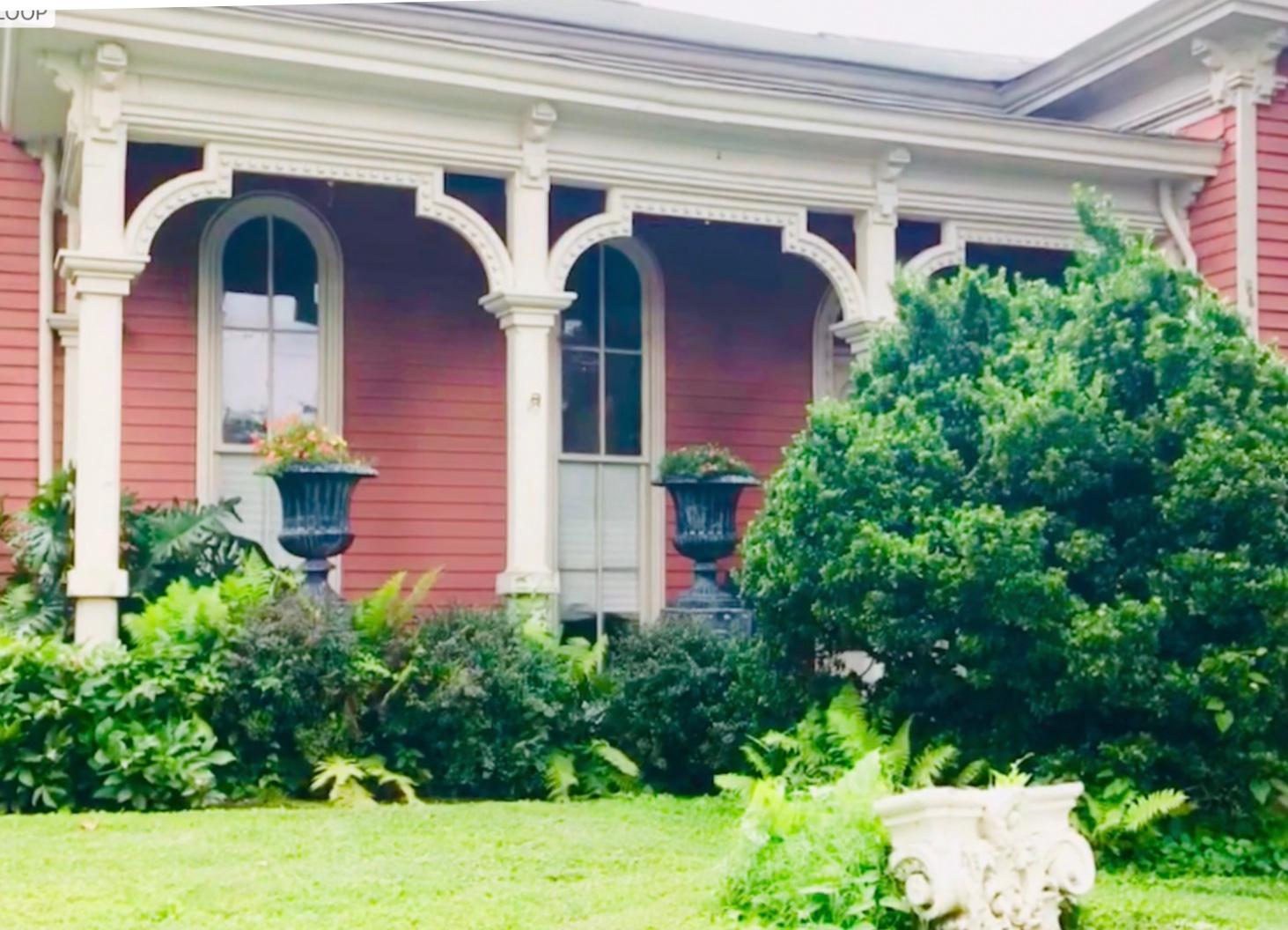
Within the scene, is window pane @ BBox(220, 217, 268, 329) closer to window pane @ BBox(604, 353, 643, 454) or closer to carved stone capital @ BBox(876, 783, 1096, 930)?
window pane @ BBox(604, 353, 643, 454)

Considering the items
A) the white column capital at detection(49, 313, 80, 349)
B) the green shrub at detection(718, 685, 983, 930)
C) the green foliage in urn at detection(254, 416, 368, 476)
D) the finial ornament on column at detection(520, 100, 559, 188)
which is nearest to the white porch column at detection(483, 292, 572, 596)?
the finial ornament on column at detection(520, 100, 559, 188)

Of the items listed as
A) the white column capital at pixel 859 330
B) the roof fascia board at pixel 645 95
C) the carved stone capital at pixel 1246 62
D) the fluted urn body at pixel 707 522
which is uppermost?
the carved stone capital at pixel 1246 62

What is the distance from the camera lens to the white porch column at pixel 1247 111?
1304cm

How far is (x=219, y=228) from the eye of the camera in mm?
12445

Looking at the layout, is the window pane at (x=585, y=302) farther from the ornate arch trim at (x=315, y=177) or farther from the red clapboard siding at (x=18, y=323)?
the red clapboard siding at (x=18, y=323)

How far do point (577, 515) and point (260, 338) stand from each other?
9.21ft

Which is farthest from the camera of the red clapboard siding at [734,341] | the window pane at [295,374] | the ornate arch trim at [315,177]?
the red clapboard siding at [734,341]

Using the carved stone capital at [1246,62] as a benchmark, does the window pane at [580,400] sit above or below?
below

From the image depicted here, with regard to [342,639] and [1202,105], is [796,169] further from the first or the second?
[342,639]

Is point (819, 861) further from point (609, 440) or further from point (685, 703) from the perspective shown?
point (609, 440)

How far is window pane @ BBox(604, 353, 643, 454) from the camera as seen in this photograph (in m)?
13.8

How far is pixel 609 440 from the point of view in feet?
45.1

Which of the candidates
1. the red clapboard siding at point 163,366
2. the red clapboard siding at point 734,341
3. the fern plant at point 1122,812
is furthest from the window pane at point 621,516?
the fern plant at point 1122,812

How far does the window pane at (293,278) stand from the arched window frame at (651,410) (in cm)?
197
